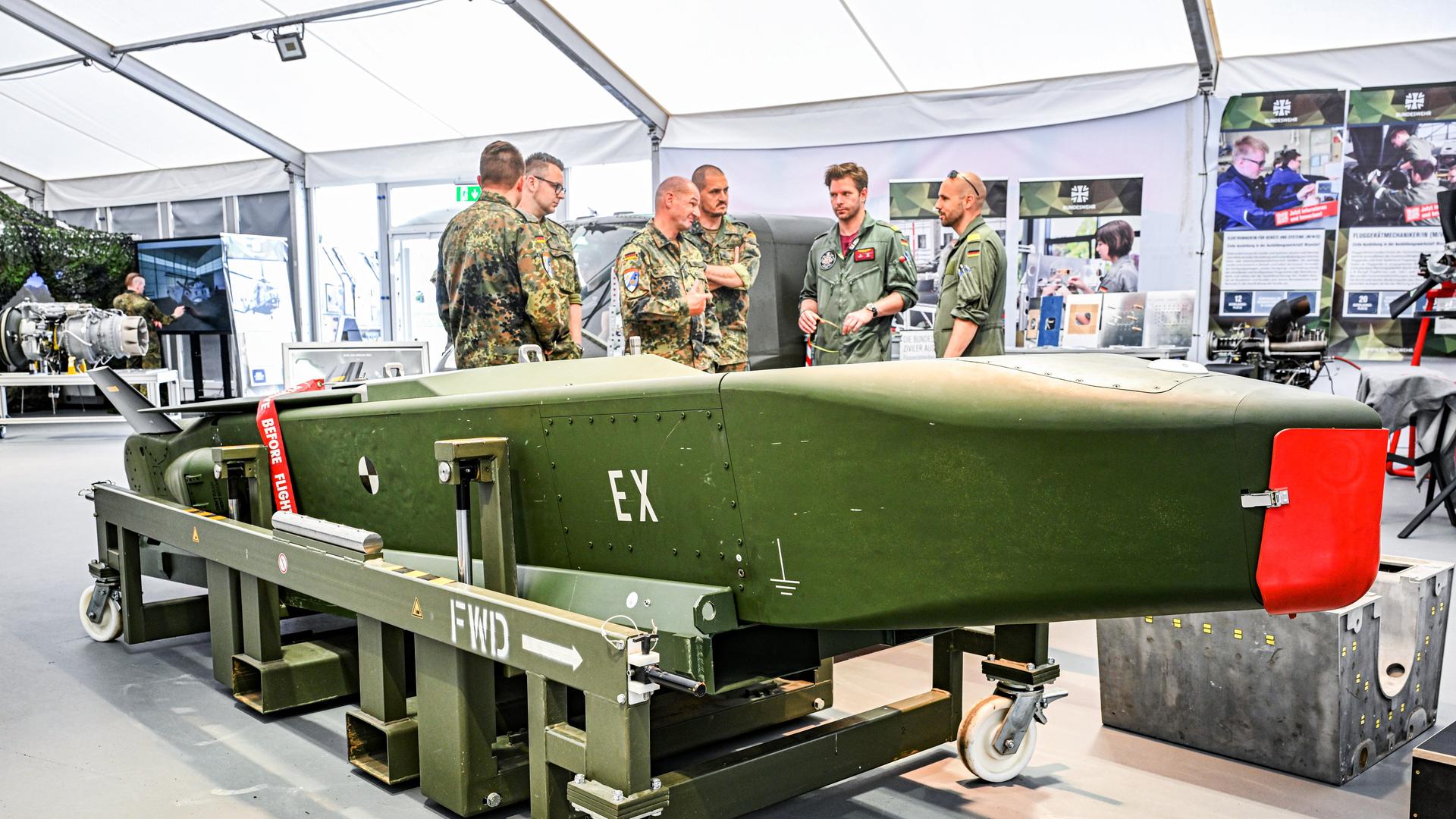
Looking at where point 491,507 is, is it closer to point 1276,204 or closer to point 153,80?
point 1276,204

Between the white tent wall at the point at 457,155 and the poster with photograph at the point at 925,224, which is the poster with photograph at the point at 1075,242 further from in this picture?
the white tent wall at the point at 457,155

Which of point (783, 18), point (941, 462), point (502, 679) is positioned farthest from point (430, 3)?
point (941, 462)

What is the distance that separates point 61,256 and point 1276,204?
40.6 feet

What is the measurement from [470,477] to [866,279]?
2582 mm

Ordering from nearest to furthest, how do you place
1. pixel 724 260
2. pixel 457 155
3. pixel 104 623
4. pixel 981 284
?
1. pixel 104 623
2. pixel 981 284
3. pixel 724 260
4. pixel 457 155

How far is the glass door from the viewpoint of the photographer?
36.0 ft

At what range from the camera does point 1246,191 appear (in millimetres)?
6797

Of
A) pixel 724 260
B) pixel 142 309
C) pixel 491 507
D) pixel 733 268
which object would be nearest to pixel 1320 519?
pixel 491 507

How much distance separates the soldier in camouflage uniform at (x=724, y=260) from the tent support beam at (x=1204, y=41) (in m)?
3.43

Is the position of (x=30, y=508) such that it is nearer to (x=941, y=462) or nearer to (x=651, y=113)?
(x=651, y=113)

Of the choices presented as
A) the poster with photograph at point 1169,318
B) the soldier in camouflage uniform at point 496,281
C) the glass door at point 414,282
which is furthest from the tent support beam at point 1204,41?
the glass door at point 414,282

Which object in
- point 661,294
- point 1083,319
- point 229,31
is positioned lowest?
point 1083,319

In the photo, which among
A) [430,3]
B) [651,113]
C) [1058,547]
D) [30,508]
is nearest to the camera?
[1058,547]

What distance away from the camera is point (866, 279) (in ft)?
14.6
